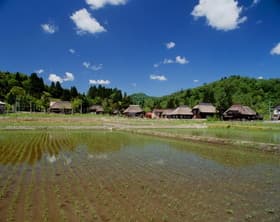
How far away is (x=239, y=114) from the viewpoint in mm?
58594

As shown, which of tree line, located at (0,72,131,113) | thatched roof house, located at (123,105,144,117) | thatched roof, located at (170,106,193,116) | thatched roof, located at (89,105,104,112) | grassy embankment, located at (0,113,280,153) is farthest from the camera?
thatched roof, located at (89,105,104,112)

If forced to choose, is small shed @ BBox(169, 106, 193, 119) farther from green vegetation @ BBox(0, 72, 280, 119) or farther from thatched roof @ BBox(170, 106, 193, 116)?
green vegetation @ BBox(0, 72, 280, 119)

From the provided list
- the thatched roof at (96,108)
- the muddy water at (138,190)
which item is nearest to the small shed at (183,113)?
the thatched roof at (96,108)

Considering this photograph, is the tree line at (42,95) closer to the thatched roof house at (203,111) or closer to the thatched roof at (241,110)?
the thatched roof house at (203,111)

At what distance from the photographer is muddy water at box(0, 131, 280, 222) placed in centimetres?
498

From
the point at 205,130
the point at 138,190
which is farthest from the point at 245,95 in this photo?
the point at 138,190

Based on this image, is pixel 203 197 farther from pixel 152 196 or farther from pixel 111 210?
pixel 111 210

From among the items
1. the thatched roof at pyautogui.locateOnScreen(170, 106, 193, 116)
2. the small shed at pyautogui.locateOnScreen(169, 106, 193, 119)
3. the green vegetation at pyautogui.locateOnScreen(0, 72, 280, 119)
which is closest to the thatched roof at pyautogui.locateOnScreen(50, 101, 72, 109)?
the green vegetation at pyautogui.locateOnScreen(0, 72, 280, 119)

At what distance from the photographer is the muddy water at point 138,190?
196 inches

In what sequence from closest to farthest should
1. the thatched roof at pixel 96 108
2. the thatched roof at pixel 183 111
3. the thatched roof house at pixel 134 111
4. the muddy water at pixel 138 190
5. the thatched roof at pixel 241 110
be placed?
the muddy water at pixel 138 190
the thatched roof at pixel 241 110
the thatched roof at pixel 183 111
the thatched roof house at pixel 134 111
the thatched roof at pixel 96 108

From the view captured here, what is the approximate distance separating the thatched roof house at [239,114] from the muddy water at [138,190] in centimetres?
5165

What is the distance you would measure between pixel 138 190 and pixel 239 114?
192 feet

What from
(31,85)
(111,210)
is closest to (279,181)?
(111,210)

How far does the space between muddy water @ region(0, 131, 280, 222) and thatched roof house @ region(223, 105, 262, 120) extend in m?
51.6
